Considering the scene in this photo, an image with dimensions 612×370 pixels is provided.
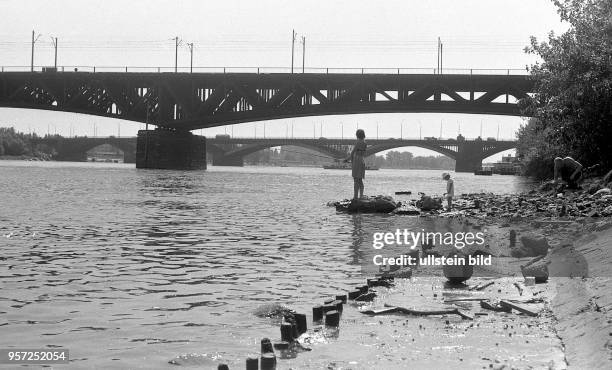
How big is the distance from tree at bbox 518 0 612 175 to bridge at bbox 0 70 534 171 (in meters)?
45.5

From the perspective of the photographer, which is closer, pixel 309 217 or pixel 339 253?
pixel 339 253

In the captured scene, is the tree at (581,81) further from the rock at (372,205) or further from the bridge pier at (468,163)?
the bridge pier at (468,163)

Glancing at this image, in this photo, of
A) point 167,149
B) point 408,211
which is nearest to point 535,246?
point 408,211

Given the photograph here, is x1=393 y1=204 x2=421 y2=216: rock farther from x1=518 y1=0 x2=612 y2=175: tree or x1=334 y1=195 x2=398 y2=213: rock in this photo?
x1=518 y1=0 x2=612 y2=175: tree

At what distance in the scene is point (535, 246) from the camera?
1488 centimetres

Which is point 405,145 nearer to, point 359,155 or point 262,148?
point 262,148

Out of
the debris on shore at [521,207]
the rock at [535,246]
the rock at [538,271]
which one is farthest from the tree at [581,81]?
the rock at [538,271]

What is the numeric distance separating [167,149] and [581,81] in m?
78.3

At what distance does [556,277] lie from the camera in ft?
39.3

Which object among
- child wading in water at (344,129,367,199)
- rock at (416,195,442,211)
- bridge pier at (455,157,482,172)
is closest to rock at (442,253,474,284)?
child wading in water at (344,129,367,199)

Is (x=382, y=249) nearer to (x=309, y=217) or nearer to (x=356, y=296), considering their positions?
(x=356, y=296)

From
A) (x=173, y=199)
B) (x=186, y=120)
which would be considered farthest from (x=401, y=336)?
(x=186, y=120)

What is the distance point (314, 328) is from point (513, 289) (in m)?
3.78

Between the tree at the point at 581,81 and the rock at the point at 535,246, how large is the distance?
77.3 feet
